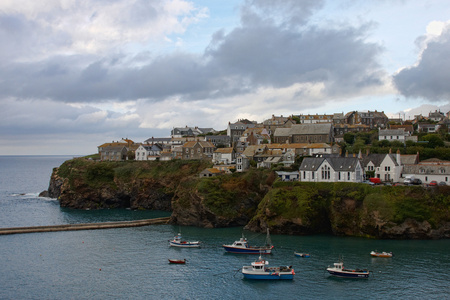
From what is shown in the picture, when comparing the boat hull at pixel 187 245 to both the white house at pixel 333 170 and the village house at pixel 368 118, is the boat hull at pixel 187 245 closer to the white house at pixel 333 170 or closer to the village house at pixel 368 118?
the white house at pixel 333 170

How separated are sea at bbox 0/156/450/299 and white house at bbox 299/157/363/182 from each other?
48.6 ft

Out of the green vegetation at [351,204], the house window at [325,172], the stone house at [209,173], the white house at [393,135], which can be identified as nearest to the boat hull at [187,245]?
the green vegetation at [351,204]

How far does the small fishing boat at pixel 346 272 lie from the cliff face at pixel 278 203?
20238 millimetres

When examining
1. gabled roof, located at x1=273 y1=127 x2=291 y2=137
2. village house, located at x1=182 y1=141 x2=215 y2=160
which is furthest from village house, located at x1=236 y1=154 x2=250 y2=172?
gabled roof, located at x1=273 y1=127 x2=291 y2=137

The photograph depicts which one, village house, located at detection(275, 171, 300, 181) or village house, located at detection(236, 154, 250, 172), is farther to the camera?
village house, located at detection(236, 154, 250, 172)

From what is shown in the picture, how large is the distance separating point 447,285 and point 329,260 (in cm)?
1557

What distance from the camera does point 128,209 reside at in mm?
116250

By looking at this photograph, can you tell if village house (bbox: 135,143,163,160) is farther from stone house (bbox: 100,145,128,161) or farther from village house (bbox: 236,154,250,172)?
village house (bbox: 236,154,250,172)

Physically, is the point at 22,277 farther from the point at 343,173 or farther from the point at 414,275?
the point at 343,173

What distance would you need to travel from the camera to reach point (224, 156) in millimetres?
122125

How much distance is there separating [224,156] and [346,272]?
71.2 metres

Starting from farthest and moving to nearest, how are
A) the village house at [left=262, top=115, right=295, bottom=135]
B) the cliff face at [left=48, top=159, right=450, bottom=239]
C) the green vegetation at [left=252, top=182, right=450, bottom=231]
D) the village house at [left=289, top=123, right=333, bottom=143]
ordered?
1. the village house at [left=262, top=115, right=295, bottom=135]
2. the village house at [left=289, top=123, right=333, bottom=143]
3. the green vegetation at [left=252, top=182, right=450, bottom=231]
4. the cliff face at [left=48, top=159, right=450, bottom=239]

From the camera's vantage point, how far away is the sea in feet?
164

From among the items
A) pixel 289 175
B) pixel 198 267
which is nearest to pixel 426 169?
pixel 289 175
